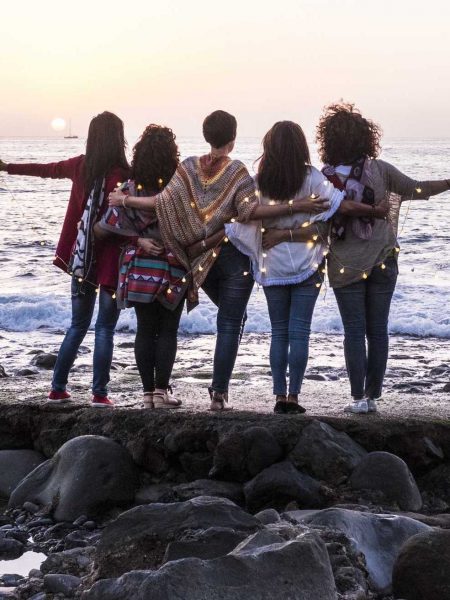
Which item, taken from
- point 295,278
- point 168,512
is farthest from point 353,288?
point 168,512

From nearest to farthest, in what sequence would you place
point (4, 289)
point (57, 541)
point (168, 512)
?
point (168, 512) < point (57, 541) < point (4, 289)

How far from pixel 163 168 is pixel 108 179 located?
0.42 m

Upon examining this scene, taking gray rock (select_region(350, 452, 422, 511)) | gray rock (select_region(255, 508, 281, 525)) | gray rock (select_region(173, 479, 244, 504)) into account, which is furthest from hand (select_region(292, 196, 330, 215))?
gray rock (select_region(255, 508, 281, 525))

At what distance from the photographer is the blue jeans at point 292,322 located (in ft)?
20.2

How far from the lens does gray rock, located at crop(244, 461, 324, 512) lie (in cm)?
569

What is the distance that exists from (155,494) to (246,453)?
64 centimetres

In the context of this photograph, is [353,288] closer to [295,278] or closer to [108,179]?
[295,278]

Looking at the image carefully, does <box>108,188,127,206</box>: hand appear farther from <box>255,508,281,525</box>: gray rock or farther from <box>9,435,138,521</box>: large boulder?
<box>255,508,281,525</box>: gray rock

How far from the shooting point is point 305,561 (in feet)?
12.9

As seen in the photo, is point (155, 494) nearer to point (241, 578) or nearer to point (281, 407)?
point (281, 407)

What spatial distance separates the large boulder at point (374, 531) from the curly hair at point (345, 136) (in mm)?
2324

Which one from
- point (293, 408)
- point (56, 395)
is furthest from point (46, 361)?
point (293, 408)

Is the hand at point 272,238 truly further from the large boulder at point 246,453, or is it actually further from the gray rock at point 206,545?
the gray rock at point 206,545

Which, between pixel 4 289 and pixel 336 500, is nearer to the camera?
pixel 336 500
